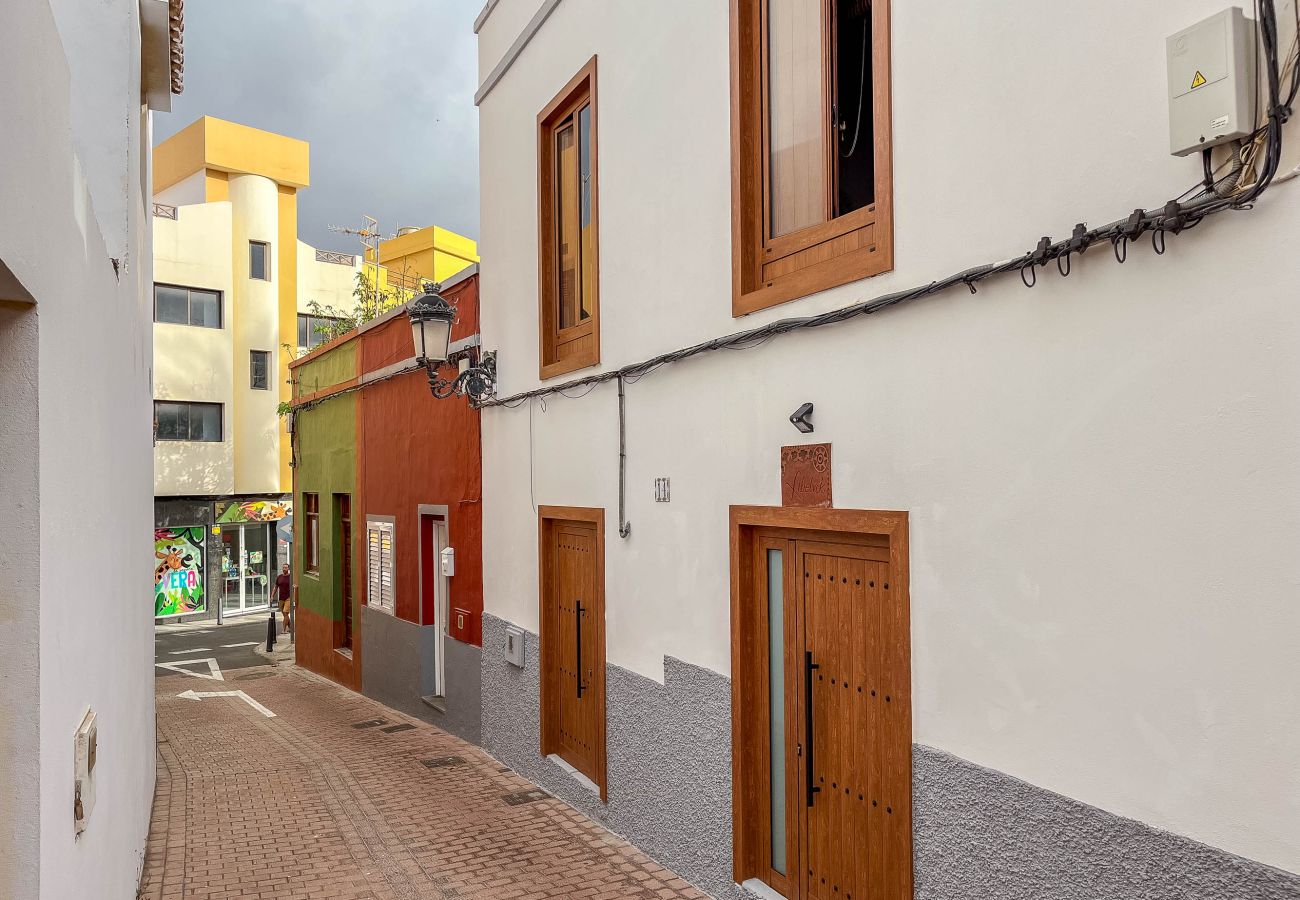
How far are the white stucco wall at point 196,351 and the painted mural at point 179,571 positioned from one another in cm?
117

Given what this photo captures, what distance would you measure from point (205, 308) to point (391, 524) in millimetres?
15420

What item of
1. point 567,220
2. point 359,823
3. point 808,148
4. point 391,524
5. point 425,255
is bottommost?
point 359,823

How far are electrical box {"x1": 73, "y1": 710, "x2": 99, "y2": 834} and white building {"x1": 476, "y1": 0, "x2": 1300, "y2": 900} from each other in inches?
128

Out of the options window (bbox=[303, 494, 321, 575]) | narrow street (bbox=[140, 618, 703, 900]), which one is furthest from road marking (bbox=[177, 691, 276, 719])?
window (bbox=[303, 494, 321, 575])

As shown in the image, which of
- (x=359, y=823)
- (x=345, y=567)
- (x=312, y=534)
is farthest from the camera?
(x=312, y=534)

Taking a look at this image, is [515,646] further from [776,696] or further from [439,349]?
[776,696]

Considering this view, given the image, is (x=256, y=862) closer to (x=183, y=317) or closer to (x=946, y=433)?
(x=946, y=433)

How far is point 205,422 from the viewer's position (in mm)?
24531

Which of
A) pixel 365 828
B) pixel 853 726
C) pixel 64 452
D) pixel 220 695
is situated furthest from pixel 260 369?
pixel 64 452

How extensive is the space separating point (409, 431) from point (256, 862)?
578 cm

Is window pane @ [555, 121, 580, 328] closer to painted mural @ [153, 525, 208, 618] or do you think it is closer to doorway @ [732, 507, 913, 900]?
doorway @ [732, 507, 913, 900]

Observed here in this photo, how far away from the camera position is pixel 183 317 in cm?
2417

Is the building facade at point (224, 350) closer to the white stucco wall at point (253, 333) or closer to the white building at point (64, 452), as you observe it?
the white stucco wall at point (253, 333)

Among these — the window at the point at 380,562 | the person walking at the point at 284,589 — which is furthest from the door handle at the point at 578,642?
the person walking at the point at 284,589
